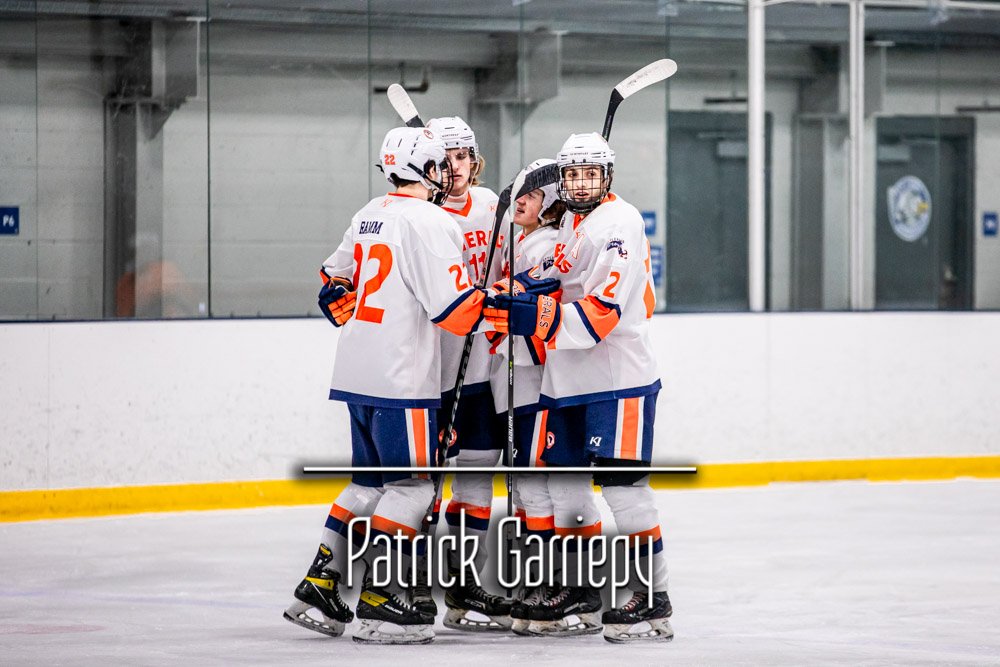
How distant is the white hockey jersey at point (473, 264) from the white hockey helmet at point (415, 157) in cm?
25

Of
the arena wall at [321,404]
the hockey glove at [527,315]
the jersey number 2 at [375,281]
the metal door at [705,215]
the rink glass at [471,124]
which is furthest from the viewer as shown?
the metal door at [705,215]

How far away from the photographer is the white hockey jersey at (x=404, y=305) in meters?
4.17

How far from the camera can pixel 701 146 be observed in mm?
8938

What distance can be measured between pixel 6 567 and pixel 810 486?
392cm

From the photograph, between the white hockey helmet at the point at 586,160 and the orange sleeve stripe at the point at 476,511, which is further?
the orange sleeve stripe at the point at 476,511

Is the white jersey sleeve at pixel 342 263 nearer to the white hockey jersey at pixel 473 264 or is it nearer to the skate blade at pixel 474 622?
the white hockey jersey at pixel 473 264

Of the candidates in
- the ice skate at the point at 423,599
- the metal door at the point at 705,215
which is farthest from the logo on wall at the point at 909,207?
the ice skate at the point at 423,599

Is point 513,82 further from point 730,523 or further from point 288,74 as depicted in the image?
point 730,523

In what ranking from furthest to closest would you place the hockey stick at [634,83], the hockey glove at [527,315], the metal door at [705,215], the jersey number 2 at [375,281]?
1. the metal door at [705,215]
2. the hockey stick at [634,83]
3. the jersey number 2 at [375,281]
4. the hockey glove at [527,315]

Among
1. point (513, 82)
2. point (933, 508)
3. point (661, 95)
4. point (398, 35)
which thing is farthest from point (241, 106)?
point (933, 508)

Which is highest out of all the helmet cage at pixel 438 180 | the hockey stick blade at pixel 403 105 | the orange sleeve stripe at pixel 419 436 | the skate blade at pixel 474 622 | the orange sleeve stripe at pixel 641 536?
the hockey stick blade at pixel 403 105

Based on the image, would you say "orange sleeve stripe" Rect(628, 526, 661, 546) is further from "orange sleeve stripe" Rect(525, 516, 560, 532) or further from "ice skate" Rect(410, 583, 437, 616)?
"ice skate" Rect(410, 583, 437, 616)

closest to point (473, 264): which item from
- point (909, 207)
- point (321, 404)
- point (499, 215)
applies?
point (499, 215)

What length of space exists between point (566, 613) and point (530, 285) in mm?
829
